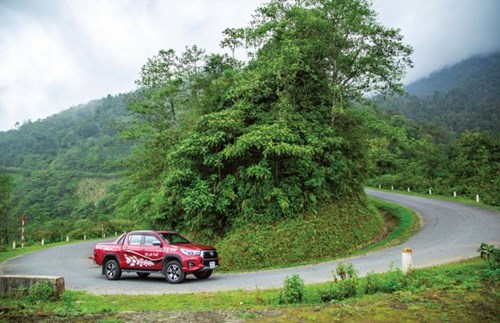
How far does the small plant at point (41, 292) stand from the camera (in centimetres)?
944

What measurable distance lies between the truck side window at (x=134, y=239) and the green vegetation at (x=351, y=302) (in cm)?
420

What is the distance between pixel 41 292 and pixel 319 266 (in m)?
10.0

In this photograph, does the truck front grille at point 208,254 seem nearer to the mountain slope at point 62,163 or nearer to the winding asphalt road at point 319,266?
the winding asphalt road at point 319,266

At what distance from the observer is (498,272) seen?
27.8ft

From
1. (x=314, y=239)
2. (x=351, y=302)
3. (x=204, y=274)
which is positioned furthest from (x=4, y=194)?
(x=351, y=302)

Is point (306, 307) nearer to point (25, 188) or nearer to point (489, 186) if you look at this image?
point (489, 186)

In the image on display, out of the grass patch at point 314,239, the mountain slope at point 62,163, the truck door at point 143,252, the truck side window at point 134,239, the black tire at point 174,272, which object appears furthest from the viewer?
the mountain slope at point 62,163

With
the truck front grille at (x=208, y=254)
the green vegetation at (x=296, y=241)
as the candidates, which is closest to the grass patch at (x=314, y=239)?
the green vegetation at (x=296, y=241)

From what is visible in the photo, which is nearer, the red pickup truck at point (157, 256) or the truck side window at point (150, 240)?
the red pickup truck at point (157, 256)

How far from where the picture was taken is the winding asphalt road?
493 inches

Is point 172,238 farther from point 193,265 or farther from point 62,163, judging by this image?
point 62,163

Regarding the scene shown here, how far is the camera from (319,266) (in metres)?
15.3

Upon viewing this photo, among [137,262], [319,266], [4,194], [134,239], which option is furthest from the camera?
[4,194]

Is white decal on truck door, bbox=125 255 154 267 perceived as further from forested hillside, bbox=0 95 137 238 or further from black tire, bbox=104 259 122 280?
forested hillside, bbox=0 95 137 238
